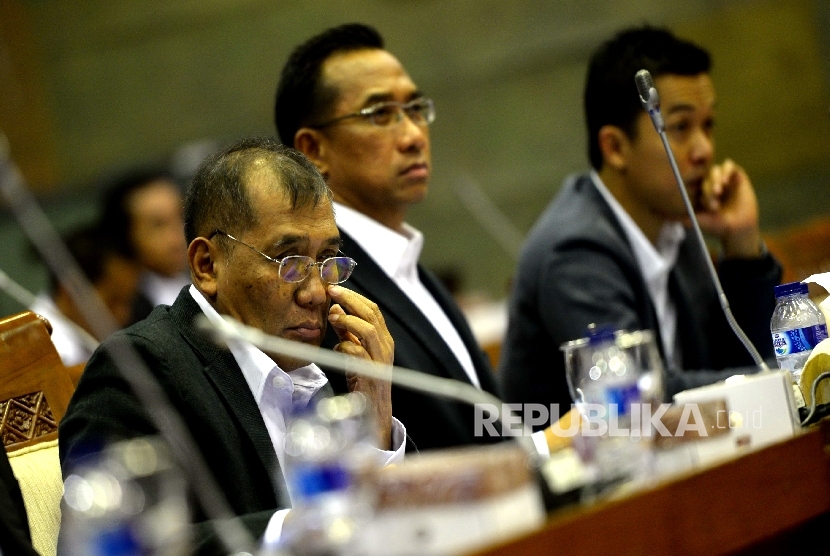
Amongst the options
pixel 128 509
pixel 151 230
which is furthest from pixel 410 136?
pixel 151 230

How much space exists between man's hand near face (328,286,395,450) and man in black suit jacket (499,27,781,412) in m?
0.75

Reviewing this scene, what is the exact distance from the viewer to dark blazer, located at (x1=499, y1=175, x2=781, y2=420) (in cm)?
256

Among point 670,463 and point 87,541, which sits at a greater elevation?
point 87,541

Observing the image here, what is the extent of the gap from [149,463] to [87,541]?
11 centimetres

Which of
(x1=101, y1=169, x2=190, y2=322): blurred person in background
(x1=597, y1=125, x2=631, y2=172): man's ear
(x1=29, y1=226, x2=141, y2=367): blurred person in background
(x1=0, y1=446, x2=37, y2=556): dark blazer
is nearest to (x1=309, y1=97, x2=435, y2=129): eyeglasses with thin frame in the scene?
(x1=597, y1=125, x2=631, y2=172): man's ear

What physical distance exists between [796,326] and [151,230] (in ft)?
10.5

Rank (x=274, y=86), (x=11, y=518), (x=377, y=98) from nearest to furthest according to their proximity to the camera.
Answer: (x=11, y=518)
(x=377, y=98)
(x=274, y=86)

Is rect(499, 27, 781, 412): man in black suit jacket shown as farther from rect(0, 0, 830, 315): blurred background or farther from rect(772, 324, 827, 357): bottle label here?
rect(0, 0, 830, 315): blurred background

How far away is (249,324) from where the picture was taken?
6.06 feet

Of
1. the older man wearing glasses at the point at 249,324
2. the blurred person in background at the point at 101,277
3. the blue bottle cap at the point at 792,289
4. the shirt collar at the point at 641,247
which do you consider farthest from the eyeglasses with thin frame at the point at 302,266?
the blurred person in background at the point at 101,277

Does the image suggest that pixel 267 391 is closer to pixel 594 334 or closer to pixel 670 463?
pixel 594 334

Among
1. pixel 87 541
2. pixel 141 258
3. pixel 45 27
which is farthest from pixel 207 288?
pixel 45 27

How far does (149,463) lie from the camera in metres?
1.16

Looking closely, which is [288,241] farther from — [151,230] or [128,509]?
[151,230]
